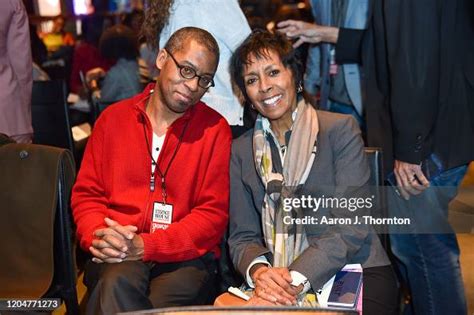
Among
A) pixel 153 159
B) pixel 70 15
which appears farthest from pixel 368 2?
pixel 70 15

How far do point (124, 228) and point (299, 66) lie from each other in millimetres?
893

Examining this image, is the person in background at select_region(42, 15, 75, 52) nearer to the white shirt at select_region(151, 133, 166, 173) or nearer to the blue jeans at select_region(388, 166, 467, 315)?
the white shirt at select_region(151, 133, 166, 173)

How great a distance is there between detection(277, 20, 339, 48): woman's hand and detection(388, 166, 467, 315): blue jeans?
0.91 metres

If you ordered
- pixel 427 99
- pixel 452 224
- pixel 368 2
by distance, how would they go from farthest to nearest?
pixel 368 2 < pixel 452 224 < pixel 427 99

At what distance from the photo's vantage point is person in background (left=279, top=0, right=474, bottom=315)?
2.45 meters

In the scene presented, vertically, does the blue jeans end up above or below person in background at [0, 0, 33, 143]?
below

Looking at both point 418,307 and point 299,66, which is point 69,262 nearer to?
point 299,66

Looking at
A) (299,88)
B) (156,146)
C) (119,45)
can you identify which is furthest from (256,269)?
(119,45)

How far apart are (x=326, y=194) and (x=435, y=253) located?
2.04 feet

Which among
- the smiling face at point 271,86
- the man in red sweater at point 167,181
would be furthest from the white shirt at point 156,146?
the smiling face at point 271,86

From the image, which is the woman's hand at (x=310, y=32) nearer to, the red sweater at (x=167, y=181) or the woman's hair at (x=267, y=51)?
the woman's hair at (x=267, y=51)

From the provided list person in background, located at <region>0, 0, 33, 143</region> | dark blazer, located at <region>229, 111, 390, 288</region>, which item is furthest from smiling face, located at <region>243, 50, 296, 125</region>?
person in background, located at <region>0, 0, 33, 143</region>

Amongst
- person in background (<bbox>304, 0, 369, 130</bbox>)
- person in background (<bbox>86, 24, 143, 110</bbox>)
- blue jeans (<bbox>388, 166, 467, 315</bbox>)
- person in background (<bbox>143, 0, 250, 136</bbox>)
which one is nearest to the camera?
blue jeans (<bbox>388, 166, 467, 315</bbox>)

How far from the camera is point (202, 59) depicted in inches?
97.0
